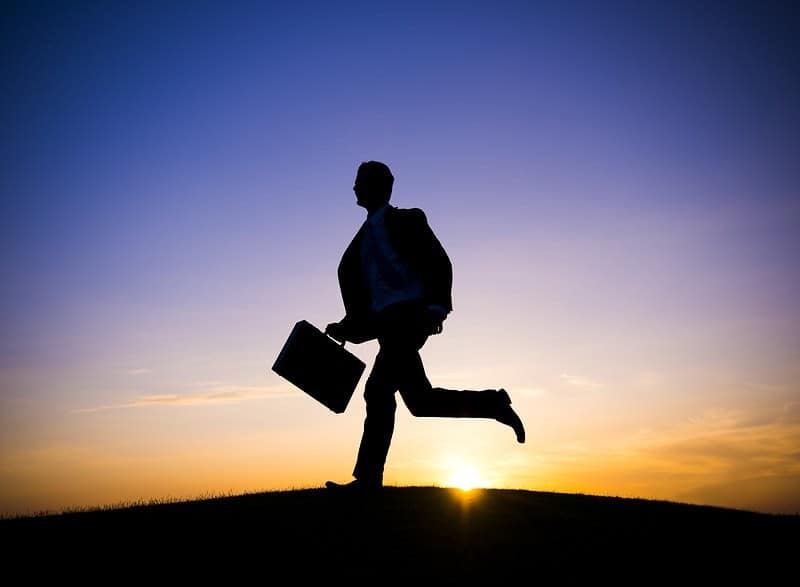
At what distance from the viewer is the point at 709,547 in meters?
4.99

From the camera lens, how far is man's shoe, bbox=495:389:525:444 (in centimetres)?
625

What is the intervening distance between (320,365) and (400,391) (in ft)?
2.63

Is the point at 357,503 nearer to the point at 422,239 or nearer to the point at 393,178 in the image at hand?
the point at 422,239

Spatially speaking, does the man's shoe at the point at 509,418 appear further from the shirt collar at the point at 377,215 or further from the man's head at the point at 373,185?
the man's head at the point at 373,185

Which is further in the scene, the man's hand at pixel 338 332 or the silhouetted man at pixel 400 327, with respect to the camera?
the man's hand at pixel 338 332

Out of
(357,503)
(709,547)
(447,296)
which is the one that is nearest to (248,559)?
(357,503)

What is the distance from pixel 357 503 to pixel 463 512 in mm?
871

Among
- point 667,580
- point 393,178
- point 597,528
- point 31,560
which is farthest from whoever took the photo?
point 393,178

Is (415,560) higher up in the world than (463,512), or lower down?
lower down

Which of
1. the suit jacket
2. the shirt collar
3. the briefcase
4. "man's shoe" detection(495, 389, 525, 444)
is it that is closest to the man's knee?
the briefcase

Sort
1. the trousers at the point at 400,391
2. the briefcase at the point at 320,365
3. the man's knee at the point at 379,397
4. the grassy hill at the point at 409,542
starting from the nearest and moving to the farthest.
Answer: the grassy hill at the point at 409,542 < the trousers at the point at 400,391 < the man's knee at the point at 379,397 < the briefcase at the point at 320,365

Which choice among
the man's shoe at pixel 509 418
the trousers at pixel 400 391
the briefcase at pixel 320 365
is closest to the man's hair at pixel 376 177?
the trousers at pixel 400 391

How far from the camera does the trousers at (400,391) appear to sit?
608cm

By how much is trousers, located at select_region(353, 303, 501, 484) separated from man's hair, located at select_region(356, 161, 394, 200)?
1.20 meters
